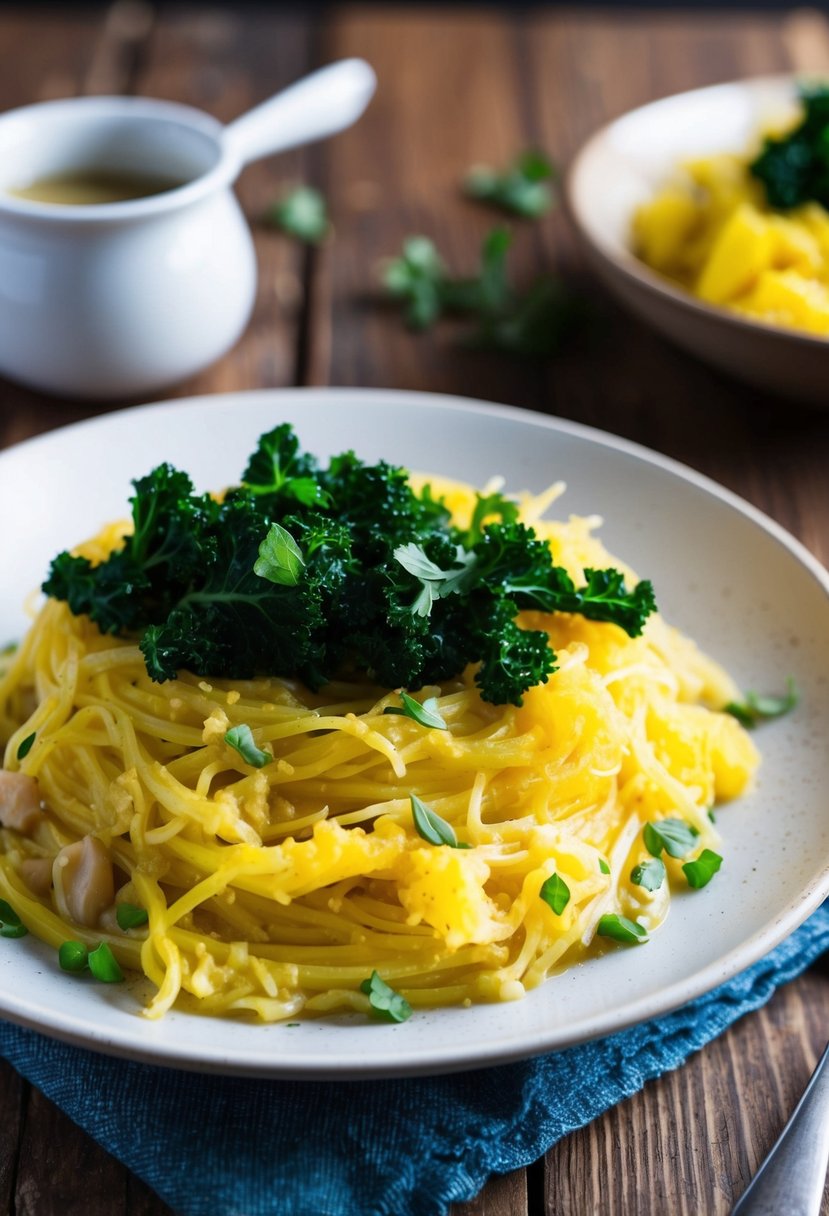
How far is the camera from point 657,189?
5723 mm

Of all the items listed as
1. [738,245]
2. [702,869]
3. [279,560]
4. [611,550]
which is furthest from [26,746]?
[738,245]

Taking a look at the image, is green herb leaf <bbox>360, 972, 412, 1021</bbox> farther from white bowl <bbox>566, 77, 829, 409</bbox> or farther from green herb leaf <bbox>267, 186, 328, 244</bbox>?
green herb leaf <bbox>267, 186, 328, 244</bbox>

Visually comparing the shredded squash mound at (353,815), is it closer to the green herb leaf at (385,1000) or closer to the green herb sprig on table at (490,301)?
the green herb leaf at (385,1000)

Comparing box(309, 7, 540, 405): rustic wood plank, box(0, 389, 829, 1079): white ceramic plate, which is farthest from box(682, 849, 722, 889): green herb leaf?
box(309, 7, 540, 405): rustic wood plank

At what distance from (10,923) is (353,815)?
761mm

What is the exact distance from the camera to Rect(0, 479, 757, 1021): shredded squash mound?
2781 millimetres

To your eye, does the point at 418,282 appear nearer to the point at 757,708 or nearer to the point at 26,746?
the point at 757,708

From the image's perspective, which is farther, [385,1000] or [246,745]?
[246,745]

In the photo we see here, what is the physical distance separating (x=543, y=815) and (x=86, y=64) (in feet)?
19.2

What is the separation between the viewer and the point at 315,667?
9.98ft

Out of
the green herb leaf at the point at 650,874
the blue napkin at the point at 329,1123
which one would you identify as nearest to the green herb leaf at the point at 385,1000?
the blue napkin at the point at 329,1123

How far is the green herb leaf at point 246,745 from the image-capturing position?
2900 mm

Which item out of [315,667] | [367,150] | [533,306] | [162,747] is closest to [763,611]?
[315,667]

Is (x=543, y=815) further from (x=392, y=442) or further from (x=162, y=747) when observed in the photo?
(x=392, y=442)
